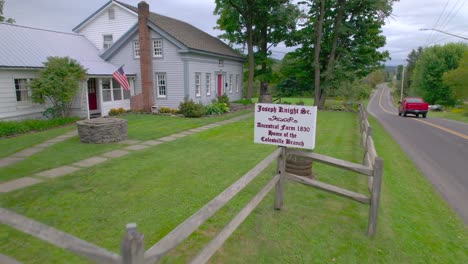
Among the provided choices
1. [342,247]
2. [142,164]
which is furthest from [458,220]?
[142,164]

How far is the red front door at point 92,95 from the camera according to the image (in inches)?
763

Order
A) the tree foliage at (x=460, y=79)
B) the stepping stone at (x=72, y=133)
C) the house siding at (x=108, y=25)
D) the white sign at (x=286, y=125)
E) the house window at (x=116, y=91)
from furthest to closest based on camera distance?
1. the tree foliage at (x=460, y=79)
2. the house siding at (x=108, y=25)
3. the house window at (x=116, y=91)
4. the stepping stone at (x=72, y=133)
5. the white sign at (x=286, y=125)

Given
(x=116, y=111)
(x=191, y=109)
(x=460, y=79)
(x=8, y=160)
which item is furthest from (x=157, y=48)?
(x=460, y=79)

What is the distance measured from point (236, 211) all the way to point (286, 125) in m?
1.81

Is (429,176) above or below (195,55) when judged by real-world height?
below

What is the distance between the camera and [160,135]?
1271 centimetres

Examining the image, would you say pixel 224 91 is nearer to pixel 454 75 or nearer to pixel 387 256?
pixel 387 256

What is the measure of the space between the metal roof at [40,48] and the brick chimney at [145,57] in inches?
85.5

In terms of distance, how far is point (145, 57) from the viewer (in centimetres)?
2020

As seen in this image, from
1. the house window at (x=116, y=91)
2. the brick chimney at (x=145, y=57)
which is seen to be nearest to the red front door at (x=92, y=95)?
the house window at (x=116, y=91)

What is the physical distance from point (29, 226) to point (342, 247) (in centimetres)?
397

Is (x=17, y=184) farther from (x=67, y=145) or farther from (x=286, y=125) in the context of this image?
(x=286, y=125)

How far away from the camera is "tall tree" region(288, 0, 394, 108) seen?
25.4 meters

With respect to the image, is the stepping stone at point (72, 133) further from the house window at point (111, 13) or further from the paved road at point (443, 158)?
the house window at point (111, 13)
